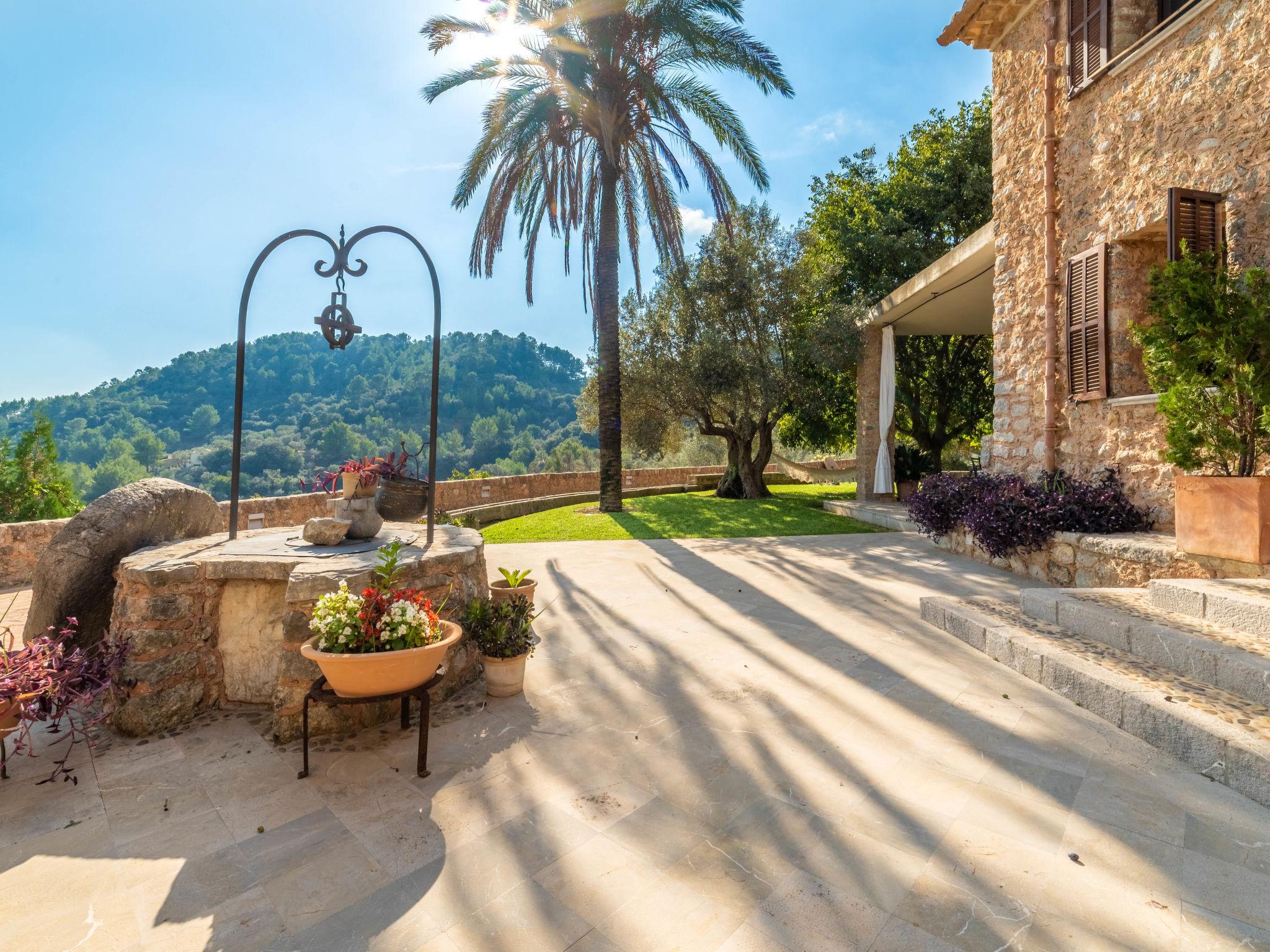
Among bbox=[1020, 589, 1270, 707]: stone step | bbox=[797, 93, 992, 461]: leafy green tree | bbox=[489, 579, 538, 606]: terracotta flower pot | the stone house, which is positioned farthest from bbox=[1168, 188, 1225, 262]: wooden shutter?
bbox=[797, 93, 992, 461]: leafy green tree

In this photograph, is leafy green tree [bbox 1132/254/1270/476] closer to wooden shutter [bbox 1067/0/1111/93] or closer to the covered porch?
wooden shutter [bbox 1067/0/1111/93]

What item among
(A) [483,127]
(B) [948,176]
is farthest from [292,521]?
(B) [948,176]

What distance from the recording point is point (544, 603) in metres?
4.66

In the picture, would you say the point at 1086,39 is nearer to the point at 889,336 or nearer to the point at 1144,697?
the point at 889,336

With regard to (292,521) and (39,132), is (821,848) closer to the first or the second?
(292,521)

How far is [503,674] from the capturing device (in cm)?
288

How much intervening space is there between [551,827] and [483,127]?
1096cm

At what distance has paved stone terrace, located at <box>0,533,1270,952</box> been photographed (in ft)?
4.60

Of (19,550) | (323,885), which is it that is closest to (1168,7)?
(323,885)

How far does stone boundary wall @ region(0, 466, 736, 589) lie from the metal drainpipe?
307 inches

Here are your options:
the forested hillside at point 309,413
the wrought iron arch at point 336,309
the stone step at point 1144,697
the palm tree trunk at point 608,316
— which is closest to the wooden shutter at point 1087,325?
the stone step at point 1144,697

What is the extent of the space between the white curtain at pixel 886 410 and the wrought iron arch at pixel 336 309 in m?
9.08

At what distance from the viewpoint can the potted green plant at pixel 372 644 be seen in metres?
2.09

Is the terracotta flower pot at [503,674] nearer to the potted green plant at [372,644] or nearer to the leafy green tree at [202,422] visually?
the potted green plant at [372,644]
